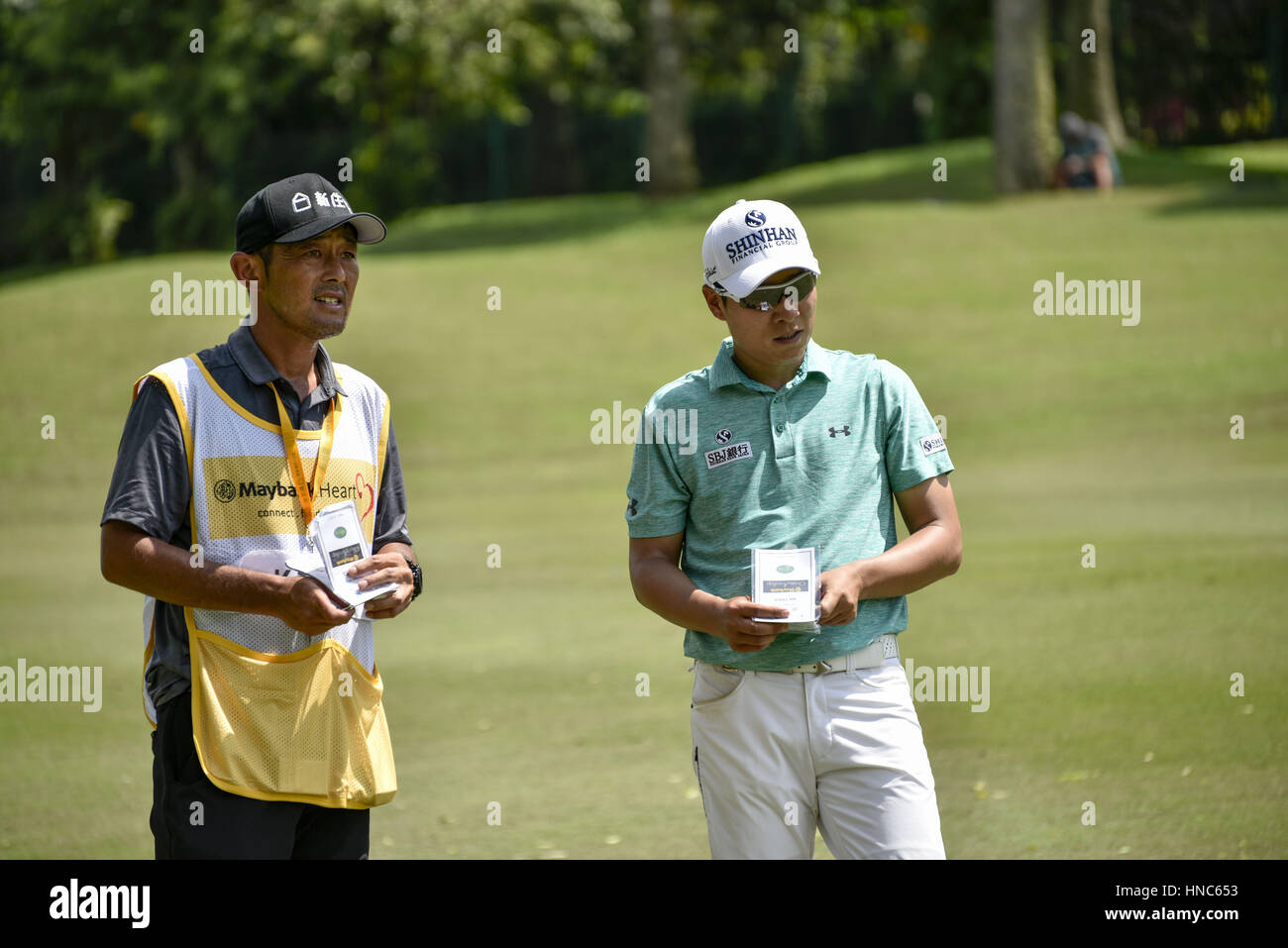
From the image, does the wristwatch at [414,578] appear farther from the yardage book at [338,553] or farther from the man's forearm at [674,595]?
the man's forearm at [674,595]

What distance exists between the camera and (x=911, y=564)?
4.10 m

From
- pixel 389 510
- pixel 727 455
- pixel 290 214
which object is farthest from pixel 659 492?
pixel 290 214

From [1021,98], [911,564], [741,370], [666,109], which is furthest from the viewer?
[666,109]

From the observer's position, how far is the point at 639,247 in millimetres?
30484

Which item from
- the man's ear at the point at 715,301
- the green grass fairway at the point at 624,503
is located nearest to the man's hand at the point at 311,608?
the man's ear at the point at 715,301

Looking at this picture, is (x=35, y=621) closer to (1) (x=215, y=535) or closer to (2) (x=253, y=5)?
(1) (x=215, y=535)

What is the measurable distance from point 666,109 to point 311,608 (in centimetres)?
3247

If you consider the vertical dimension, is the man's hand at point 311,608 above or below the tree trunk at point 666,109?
below

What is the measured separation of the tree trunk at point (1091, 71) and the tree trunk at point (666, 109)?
322 inches

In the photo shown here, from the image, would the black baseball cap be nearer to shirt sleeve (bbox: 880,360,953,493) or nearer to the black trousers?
the black trousers

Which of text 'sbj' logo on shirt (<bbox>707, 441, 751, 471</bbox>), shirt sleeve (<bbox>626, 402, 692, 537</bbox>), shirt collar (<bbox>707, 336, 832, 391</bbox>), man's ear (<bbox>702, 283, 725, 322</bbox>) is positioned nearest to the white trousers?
shirt sleeve (<bbox>626, 402, 692, 537</bbox>)

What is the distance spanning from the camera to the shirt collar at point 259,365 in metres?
4.12

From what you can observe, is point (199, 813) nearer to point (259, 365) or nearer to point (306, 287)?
point (259, 365)

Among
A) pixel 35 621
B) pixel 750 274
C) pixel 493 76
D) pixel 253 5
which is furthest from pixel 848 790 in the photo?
pixel 253 5
